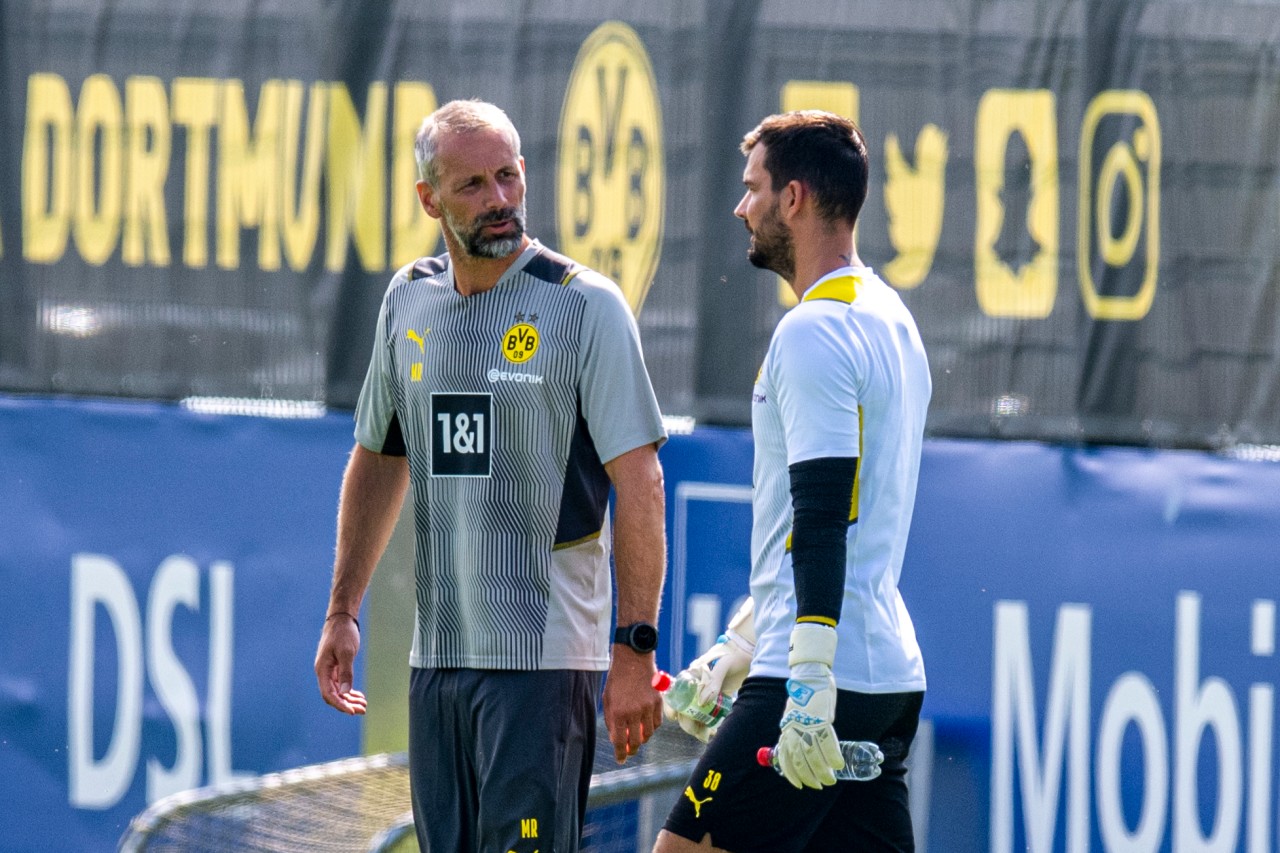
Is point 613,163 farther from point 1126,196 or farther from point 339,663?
point 339,663

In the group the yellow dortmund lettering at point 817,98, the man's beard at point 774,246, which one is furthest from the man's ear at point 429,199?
the yellow dortmund lettering at point 817,98

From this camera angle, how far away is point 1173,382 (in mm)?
5008

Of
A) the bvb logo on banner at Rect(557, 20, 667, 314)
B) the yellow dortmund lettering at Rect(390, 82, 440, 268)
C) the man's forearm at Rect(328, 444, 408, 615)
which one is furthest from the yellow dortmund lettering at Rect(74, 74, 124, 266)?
the man's forearm at Rect(328, 444, 408, 615)

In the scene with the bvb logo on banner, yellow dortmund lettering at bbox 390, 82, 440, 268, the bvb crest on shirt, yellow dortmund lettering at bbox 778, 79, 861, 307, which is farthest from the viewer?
yellow dortmund lettering at bbox 390, 82, 440, 268

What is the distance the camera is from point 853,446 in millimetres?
3371

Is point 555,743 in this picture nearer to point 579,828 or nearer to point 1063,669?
point 579,828

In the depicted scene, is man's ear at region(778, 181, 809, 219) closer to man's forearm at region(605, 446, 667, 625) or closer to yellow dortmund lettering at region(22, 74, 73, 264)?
man's forearm at region(605, 446, 667, 625)

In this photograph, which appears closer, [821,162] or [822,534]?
[822,534]

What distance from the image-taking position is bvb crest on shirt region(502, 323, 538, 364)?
12.4ft

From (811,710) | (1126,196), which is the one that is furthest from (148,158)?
(811,710)

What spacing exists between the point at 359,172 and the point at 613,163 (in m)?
0.77

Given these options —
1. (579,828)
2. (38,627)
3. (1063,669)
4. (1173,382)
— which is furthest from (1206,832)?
(38,627)

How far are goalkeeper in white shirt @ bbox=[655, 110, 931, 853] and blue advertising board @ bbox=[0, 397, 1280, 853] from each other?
4.75 ft

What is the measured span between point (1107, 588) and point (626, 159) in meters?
1.78
